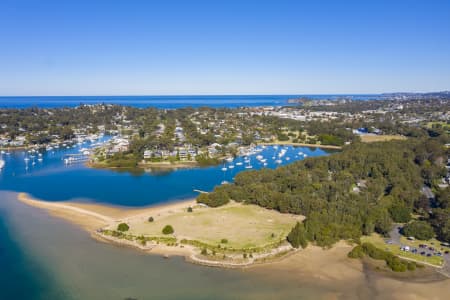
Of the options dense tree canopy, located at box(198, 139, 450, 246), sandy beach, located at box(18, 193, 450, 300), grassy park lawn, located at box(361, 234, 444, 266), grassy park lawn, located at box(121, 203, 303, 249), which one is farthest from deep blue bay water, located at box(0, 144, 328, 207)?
grassy park lawn, located at box(361, 234, 444, 266)

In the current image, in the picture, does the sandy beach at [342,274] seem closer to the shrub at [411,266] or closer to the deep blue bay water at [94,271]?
the shrub at [411,266]

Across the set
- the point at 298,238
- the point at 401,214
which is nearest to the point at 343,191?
the point at 401,214

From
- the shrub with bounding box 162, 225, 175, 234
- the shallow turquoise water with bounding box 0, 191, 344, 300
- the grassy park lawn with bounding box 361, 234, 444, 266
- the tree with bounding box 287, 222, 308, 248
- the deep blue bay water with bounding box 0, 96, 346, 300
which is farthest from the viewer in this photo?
the shrub with bounding box 162, 225, 175, 234

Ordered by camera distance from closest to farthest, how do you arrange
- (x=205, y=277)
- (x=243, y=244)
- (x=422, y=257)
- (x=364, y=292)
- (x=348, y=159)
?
(x=364, y=292), (x=205, y=277), (x=422, y=257), (x=243, y=244), (x=348, y=159)

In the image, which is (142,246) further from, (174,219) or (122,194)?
(122,194)

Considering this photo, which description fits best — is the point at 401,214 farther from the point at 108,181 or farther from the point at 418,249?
the point at 108,181

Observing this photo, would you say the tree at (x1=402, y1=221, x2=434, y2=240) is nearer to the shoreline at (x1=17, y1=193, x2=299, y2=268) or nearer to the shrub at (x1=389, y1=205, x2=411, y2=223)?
the shrub at (x1=389, y1=205, x2=411, y2=223)

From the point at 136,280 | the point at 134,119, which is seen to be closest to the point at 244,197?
the point at 136,280
